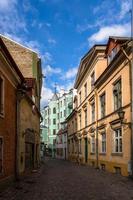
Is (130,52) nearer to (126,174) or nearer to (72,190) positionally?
(126,174)

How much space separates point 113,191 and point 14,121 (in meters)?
5.61

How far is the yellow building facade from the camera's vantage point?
19828 millimetres

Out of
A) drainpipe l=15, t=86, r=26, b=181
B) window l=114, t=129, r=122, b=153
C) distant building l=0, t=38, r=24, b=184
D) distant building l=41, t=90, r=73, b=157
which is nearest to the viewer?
distant building l=0, t=38, r=24, b=184

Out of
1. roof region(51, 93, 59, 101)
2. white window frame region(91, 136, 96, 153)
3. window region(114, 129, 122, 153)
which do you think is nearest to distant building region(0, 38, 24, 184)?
window region(114, 129, 122, 153)

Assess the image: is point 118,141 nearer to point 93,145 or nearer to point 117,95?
point 117,95

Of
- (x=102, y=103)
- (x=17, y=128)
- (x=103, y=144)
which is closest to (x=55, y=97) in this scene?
(x=102, y=103)

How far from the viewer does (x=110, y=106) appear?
2428 cm

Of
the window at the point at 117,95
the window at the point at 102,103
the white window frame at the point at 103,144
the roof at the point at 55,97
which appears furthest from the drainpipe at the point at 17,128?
the roof at the point at 55,97

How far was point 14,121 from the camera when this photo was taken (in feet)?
54.3

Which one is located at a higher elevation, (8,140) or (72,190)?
(8,140)

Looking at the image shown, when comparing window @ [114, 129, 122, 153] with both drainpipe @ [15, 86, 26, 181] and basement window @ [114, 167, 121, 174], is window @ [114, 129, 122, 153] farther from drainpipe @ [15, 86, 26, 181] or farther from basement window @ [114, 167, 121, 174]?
drainpipe @ [15, 86, 26, 181]

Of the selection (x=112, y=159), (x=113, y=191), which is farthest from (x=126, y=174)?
(x=113, y=191)

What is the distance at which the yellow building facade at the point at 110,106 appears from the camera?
19828 mm

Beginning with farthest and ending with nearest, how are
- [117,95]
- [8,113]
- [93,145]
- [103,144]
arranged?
[93,145] → [103,144] → [117,95] → [8,113]
